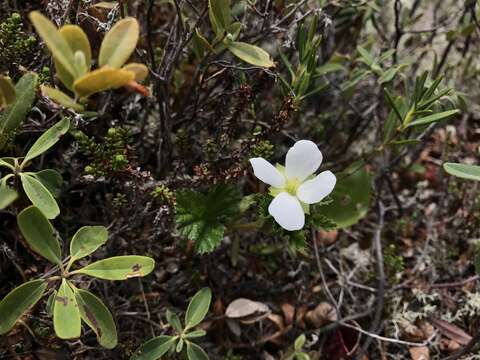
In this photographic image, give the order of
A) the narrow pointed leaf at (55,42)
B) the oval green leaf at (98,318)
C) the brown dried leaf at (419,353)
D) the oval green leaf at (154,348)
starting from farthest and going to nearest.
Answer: the brown dried leaf at (419,353), the oval green leaf at (154,348), the oval green leaf at (98,318), the narrow pointed leaf at (55,42)

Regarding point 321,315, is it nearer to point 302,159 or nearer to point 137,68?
point 302,159

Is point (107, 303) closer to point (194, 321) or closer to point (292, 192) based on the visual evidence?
point (194, 321)

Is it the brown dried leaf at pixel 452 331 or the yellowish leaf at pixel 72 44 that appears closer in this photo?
the yellowish leaf at pixel 72 44

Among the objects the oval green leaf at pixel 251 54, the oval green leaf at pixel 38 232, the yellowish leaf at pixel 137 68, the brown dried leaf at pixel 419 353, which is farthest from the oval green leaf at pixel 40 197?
the brown dried leaf at pixel 419 353

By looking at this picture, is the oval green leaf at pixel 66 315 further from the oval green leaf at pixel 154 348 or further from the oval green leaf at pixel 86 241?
the oval green leaf at pixel 154 348

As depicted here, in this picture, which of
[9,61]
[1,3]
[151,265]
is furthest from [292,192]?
[1,3]
